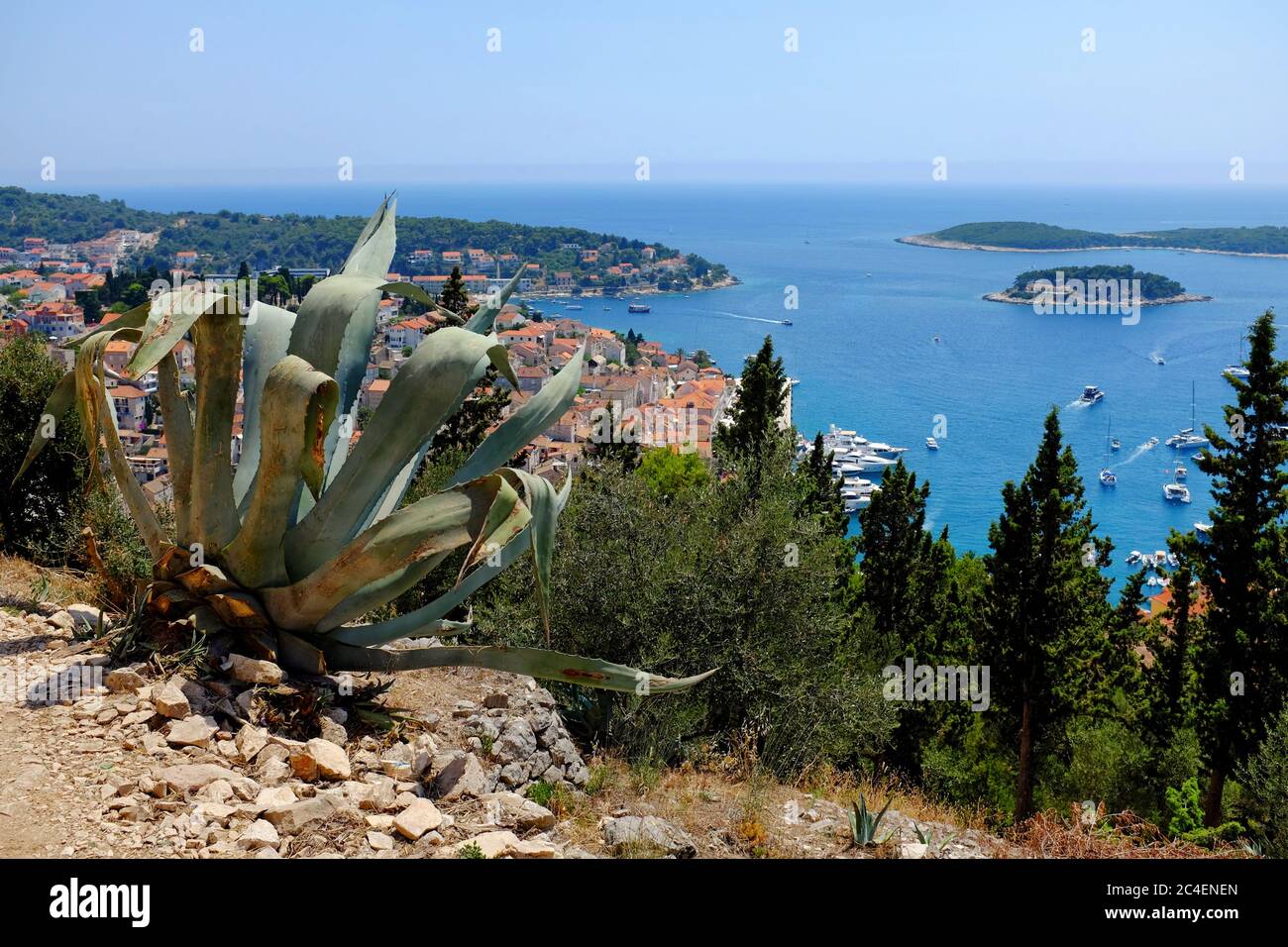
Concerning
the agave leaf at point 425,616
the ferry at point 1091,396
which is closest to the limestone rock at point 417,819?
the agave leaf at point 425,616

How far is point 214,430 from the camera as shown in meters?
4.55

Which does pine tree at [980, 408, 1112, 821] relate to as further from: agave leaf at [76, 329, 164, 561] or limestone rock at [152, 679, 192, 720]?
limestone rock at [152, 679, 192, 720]

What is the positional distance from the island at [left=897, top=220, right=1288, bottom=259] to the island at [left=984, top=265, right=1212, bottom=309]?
28554 millimetres

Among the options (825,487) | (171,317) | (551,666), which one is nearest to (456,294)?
(825,487)

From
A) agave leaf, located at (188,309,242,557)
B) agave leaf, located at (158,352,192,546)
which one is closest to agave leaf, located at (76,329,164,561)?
agave leaf, located at (158,352,192,546)

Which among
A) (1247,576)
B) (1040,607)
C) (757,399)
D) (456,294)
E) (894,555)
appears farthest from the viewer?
(757,399)

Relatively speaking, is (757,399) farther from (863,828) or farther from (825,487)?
(863,828)

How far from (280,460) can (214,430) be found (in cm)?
52

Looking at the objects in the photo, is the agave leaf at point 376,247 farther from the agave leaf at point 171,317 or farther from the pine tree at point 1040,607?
the pine tree at point 1040,607

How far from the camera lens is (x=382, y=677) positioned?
→ 18.3ft

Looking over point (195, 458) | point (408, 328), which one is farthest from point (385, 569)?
point (408, 328)

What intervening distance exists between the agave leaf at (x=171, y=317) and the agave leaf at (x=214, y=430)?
0.18ft
